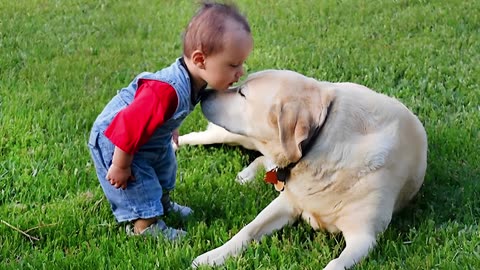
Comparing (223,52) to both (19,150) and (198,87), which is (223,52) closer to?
(198,87)

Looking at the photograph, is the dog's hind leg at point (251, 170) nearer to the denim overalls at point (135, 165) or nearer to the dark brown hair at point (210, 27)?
the denim overalls at point (135, 165)

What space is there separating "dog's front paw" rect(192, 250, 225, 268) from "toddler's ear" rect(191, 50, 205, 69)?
88cm

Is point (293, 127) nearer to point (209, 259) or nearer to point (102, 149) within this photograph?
point (209, 259)

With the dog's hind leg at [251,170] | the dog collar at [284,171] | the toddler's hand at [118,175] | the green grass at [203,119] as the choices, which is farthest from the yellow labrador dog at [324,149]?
the dog's hind leg at [251,170]

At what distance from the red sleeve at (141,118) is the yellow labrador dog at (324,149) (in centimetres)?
31

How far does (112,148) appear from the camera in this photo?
11.4 ft

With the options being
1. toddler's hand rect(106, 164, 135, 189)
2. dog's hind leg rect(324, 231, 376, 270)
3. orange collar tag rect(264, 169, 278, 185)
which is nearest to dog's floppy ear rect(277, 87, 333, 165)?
orange collar tag rect(264, 169, 278, 185)

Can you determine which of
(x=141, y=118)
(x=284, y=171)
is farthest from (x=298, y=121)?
(x=141, y=118)

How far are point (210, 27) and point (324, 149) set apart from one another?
77 cm

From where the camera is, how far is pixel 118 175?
11.1ft

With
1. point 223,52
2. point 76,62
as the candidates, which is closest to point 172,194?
point 223,52

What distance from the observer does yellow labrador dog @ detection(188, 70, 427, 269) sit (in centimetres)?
317

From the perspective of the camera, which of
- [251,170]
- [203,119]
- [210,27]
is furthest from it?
[203,119]

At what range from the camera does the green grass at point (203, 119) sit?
325cm
